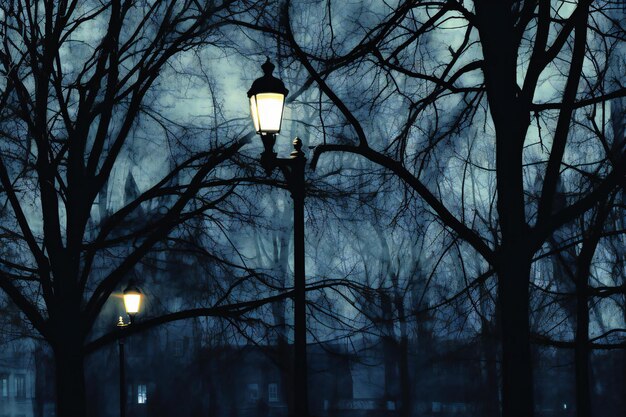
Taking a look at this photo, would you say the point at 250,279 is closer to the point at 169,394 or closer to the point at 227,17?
the point at 227,17

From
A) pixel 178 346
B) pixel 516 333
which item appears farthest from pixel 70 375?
pixel 178 346

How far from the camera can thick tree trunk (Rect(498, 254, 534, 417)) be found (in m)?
9.45

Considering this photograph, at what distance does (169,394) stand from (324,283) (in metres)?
22.0

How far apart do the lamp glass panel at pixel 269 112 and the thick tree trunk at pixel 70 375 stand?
25.4 ft

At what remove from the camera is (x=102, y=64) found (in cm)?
1523

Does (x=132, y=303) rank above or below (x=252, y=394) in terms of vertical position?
above

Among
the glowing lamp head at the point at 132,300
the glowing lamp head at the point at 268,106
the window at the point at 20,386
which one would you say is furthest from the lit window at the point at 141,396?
the glowing lamp head at the point at 268,106

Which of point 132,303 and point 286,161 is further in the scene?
point 132,303

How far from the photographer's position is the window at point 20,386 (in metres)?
47.4

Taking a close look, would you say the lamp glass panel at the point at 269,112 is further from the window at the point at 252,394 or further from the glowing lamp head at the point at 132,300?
the window at the point at 252,394

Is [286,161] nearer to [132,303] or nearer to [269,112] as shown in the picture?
[269,112]

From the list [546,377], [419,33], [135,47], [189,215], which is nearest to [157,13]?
[135,47]

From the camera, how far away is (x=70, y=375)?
48.7 ft

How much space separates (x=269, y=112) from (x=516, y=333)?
3.58 metres
